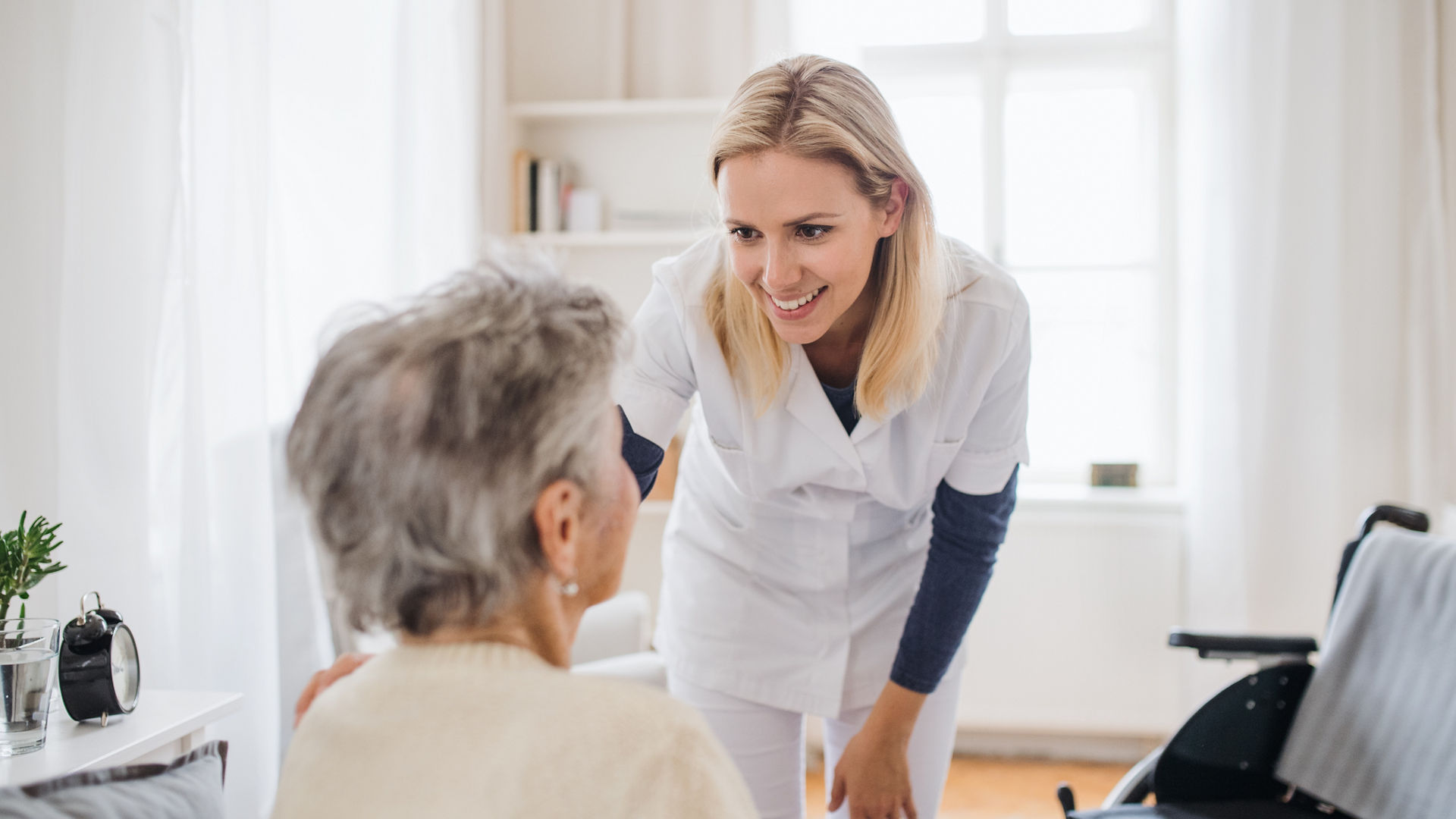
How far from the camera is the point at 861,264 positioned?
115cm

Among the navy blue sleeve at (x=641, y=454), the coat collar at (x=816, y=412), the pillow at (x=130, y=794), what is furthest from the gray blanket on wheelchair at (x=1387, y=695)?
the pillow at (x=130, y=794)

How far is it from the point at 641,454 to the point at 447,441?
53cm

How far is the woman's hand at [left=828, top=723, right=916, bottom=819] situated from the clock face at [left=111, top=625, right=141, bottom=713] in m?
0.85

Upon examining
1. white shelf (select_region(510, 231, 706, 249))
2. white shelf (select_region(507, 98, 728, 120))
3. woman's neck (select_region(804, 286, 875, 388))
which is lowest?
woman's neck (select_region(804, 286, 875, 388))

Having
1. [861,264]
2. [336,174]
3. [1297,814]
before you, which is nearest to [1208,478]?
[1297,814]

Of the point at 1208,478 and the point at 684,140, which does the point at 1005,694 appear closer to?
the point at 1208,478

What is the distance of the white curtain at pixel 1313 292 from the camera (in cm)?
268

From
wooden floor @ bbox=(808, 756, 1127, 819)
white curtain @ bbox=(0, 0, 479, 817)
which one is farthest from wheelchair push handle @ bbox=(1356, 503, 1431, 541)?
white curtain @ bbox=(0, 0, 479, 817)

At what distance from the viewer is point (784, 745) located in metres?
1.39

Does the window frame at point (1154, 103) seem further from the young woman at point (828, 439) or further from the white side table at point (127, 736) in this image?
the white side table at point (127, 736)

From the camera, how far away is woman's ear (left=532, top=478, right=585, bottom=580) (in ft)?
2.41

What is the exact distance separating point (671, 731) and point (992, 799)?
236 centimetres

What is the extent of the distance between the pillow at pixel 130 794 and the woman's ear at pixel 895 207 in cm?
87

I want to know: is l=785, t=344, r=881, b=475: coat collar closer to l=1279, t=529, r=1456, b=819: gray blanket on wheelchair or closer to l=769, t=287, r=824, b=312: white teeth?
l=769, t=287, r=824, b=312: white teeth
